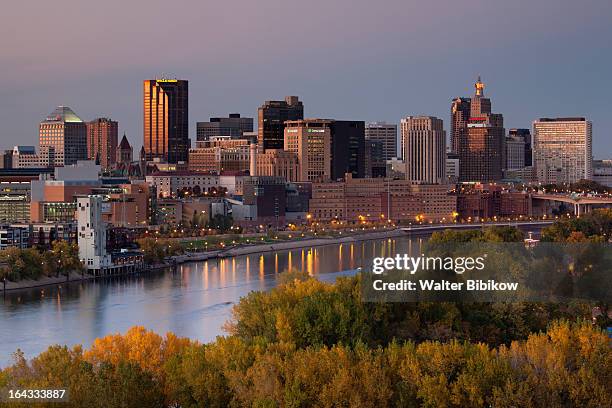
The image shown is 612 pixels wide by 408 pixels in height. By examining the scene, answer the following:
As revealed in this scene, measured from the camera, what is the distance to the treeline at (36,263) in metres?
21.3

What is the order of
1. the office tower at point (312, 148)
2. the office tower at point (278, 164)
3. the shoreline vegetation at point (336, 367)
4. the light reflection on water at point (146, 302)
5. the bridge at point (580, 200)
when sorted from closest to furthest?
the shoreline vegetation at point (336, 367)
the light reflection on water at point (146, 302)
the bridge at point (580, 200)
the office tower at point (278, 164)
the office tower at point (312, 148)

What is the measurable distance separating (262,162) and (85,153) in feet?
33.4

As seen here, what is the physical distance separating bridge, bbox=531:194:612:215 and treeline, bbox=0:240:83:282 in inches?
1058

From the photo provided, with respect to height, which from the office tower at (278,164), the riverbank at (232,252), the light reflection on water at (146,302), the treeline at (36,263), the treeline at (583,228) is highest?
the office tower at (278,164)

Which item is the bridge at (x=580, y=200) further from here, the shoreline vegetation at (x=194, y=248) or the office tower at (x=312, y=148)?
the shoreline vegetation at (x=194, y=248)

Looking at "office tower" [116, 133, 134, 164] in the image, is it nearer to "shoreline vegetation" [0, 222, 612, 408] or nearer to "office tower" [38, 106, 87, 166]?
"office tower" [38, 106, 87, 166]

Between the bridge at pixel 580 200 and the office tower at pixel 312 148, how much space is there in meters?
8.29

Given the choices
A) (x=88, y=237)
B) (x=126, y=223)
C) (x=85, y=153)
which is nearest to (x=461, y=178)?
(x=85, y=153)

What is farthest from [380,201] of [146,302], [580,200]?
[146,302]

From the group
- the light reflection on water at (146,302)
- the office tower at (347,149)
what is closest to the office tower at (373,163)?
the office tower at (347,149)

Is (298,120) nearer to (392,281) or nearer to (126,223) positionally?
(126,223)

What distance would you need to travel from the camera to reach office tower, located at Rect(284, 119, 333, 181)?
172 feet

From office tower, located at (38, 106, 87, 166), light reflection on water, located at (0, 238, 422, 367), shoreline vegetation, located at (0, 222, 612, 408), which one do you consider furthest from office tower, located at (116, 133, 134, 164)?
shoreline vegetation, located at (0, 222, 612, 408)

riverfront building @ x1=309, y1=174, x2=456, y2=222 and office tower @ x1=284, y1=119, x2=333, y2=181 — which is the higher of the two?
office tower @ x1=284, y1=119, x2=333, y2=181
